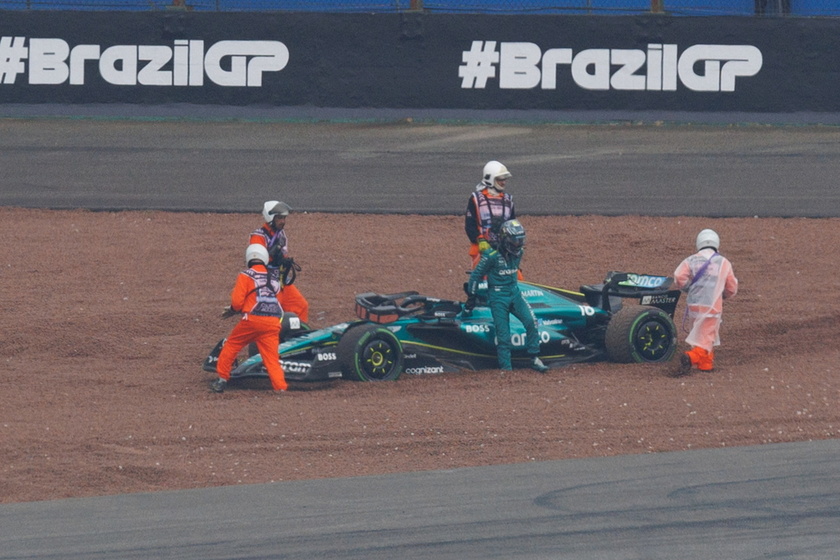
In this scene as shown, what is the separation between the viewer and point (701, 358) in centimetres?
1155

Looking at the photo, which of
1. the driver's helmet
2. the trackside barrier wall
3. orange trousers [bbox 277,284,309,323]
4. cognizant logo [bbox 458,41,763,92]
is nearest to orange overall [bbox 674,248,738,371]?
the driver's helmet

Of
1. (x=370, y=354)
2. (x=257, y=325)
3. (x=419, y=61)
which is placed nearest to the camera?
(x=257, y=325)

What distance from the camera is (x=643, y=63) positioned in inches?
888

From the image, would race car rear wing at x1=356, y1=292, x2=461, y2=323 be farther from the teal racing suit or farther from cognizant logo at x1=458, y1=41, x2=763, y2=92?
cognizant logo at x1=458, y1=41, x2=763, y2=92

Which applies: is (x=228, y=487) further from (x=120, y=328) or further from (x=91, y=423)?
(x=120, y=328)

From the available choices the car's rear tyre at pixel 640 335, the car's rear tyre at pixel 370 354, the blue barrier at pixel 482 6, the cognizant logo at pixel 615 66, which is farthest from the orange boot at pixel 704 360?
the blue barrier at pixel 482 6

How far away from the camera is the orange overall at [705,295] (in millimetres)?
11617

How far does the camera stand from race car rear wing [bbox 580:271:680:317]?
1215cm

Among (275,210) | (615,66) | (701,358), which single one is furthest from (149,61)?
(701,358)

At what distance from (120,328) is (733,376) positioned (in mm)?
6507

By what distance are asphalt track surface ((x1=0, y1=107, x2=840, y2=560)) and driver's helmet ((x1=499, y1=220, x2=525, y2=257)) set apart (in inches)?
121

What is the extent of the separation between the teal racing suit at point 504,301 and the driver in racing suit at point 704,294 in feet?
4.65

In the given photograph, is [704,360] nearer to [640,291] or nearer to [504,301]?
[640,291]

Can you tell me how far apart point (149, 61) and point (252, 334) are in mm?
13476
